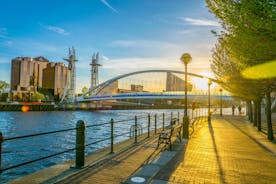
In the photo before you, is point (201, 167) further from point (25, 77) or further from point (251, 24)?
point (25, 77)

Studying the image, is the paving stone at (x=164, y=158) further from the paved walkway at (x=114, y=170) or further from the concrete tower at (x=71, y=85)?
the concrete tower at (x=71, y=85)

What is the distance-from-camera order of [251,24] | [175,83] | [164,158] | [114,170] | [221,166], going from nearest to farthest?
[114,170] → [251,24] → [221,166] → [164,158] → [175,83]

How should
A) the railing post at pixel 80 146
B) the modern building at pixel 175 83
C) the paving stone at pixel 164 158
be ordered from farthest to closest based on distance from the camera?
the modern building at pixel 175 83, the paving stone at pixel 164 158, the railing post at pixel 80 146

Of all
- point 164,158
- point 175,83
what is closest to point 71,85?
point 175,83

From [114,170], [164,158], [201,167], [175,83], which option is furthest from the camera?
[175,83]

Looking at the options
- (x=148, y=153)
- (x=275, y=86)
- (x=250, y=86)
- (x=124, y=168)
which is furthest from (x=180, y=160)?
(x=250, y=86)

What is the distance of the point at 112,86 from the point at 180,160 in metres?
100.0

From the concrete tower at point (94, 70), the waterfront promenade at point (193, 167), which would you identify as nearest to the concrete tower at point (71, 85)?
the concrete tower at point (94, 70)

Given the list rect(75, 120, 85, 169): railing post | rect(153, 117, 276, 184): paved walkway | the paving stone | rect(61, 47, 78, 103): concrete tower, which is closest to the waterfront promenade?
rect(153, 117, 276, 184): paved walkway

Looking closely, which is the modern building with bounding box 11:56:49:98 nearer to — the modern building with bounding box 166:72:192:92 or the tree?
the modern building with bounding box 166:72:192:92

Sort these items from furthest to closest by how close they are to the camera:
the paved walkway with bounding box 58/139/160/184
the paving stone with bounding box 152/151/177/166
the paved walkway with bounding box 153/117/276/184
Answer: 1. the paving stone with bounding box 152/151/177/166
2. the paved walkway with bounding box 153/117/276/184
3. the paved walkway with bounding box 58/139/160/184

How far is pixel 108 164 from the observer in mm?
6789

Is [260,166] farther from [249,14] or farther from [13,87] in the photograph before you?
[13,87]

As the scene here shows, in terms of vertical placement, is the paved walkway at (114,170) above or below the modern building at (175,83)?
below
